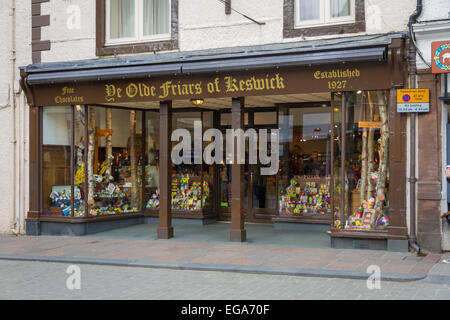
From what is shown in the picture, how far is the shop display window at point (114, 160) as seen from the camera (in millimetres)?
13547

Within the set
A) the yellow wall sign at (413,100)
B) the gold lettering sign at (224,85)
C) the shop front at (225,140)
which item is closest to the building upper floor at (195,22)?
the shop front at (225,140)

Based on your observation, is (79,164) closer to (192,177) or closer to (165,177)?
(165,177)

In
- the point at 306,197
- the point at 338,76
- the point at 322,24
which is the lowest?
the point at 306,197

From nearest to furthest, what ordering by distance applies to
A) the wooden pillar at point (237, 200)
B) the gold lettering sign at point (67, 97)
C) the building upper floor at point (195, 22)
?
1. the building upper floor at point (195, 22)
2. the wooden pillar at point (237, 200)
3. the gold lettering sign at point (67, 97)

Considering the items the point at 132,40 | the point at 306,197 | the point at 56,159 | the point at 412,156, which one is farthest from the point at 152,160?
the point at 412,156

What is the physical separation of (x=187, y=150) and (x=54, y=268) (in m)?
5.86

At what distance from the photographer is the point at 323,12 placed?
11.1 meters

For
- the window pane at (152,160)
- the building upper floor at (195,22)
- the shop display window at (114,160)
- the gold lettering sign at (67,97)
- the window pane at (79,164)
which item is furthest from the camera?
the window pane at (152,160)

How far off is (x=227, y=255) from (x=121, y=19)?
258 inches

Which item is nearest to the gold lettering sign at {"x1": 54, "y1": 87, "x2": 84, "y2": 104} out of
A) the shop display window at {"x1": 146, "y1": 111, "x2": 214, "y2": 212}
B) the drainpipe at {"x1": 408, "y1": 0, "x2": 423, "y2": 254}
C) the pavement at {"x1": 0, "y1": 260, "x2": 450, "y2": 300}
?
the shop display window at {"x1": 146, "y1": 111, "x2": 214, "y2": 212}

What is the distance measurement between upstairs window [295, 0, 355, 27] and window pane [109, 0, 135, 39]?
165 inches

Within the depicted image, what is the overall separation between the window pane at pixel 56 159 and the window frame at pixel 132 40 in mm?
1901

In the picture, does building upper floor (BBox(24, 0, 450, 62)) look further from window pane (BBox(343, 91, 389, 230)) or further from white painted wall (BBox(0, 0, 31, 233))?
window pane (BBox(343, 91, 389, 230))

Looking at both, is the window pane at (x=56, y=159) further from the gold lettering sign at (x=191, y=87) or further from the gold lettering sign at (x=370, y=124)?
the gold lettering sign at (x=370, y=124)
